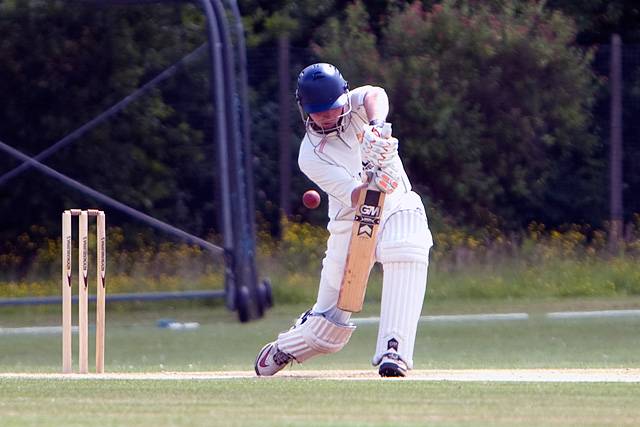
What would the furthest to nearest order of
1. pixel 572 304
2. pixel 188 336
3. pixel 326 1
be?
pixel 326 1 → pixel 572 304 → pixel 188 336

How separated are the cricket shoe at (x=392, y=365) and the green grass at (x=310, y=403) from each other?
300mm

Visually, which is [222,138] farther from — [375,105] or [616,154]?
[616,154]

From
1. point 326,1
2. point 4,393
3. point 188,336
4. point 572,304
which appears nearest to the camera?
point 4,393

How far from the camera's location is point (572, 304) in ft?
48.6

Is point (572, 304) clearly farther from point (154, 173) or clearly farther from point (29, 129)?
point (29, 129)

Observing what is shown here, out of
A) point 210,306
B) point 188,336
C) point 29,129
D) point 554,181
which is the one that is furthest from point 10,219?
point 554,181

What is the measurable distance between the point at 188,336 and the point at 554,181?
5.87 metres

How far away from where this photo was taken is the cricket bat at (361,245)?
750cm

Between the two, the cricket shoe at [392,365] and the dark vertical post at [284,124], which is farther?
the dark vertical post at [284,124]

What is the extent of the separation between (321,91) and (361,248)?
81 cm

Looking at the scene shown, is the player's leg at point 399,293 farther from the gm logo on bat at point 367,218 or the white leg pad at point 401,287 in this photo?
the gm logo on bat at point 367,218

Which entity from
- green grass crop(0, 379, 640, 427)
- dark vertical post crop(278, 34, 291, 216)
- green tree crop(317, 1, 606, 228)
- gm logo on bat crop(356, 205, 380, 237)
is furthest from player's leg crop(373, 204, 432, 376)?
green tree crop(317, 1, 606, 228)

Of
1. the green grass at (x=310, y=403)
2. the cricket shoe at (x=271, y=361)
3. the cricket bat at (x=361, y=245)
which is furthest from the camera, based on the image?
the cricket shoe at (x=271, y=361)

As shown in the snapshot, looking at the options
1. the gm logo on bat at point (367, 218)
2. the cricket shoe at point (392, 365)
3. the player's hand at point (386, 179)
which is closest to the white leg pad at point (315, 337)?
the cricket shoe at point (392, 365)
